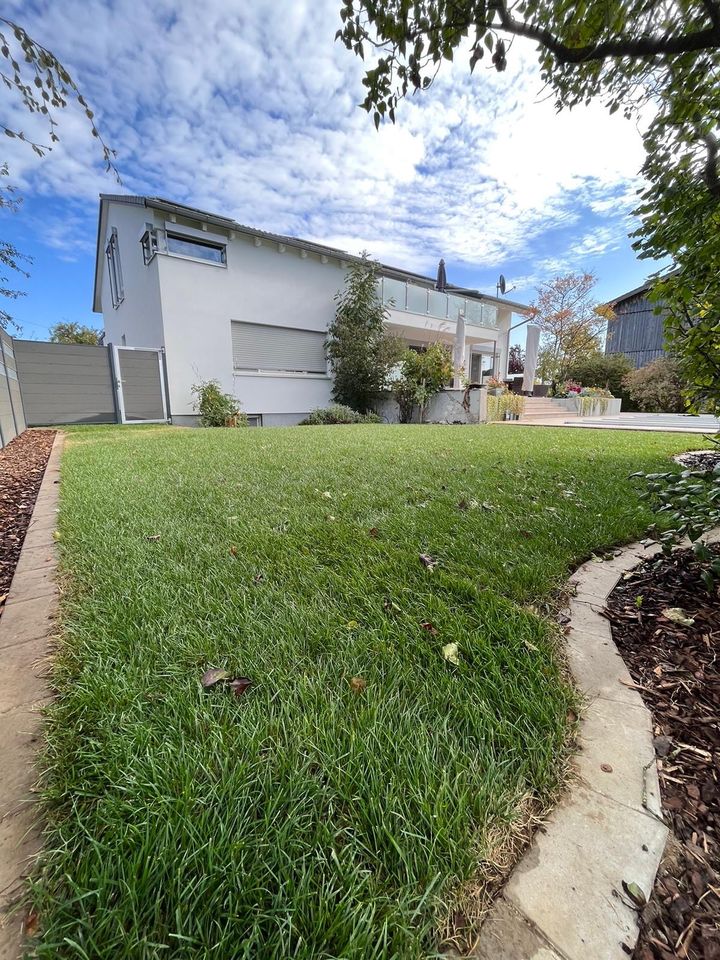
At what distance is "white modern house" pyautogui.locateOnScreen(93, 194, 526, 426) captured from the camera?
10.2 m

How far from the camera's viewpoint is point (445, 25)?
1.86m

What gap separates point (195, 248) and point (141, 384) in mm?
3883

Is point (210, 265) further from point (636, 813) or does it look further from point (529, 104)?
point (636, 813)

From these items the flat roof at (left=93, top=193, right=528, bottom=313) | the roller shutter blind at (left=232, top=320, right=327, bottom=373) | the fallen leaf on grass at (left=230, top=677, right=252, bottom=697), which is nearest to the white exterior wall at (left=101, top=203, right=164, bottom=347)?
the flat roof at (left=93, top=193, right=528, bottom=313)

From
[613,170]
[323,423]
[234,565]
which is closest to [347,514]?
[234,565]

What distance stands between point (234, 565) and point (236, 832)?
137 cm

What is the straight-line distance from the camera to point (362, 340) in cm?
1254

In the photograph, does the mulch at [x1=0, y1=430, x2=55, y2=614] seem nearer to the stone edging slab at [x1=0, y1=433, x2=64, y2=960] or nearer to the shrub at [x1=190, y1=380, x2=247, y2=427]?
the stone edging slab at [x1=0, y1=433, x2=64, y2=960]

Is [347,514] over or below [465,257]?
below

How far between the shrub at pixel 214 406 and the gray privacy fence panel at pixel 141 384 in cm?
96

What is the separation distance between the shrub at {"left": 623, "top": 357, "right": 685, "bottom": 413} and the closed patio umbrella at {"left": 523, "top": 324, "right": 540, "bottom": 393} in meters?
5.33

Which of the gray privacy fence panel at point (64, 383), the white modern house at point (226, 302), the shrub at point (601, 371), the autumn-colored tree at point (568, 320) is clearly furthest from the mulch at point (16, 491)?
the shrub at point (601, 371)

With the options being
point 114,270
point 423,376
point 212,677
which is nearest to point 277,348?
point 423,376

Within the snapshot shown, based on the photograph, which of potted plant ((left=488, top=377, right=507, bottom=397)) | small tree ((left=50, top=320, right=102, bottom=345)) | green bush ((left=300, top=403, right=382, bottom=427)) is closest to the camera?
green bush ((left=300, top=403, right=382, bottom=427))
